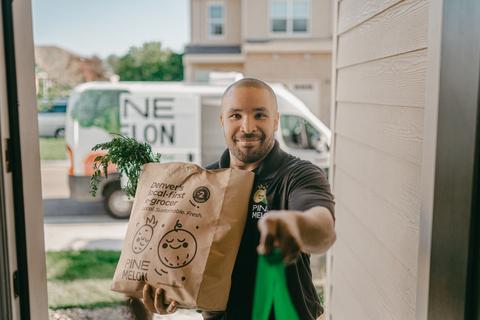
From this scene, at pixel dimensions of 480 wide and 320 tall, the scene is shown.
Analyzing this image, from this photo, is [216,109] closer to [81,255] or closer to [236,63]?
[81,255]

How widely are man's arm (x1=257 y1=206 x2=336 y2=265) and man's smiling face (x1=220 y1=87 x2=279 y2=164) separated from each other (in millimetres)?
364

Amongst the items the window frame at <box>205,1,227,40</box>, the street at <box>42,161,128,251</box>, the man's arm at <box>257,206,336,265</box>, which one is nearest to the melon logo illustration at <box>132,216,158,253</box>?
the man's arm at <box>257,206,336,265</box>

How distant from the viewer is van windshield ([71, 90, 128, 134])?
235 inches

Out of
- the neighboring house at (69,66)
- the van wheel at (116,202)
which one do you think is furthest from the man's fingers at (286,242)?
the neighboring house at (69,66)

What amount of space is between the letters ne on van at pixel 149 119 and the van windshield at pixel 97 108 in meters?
0.12

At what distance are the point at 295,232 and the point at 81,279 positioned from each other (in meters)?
3.56

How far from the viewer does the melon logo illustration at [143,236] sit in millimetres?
1292

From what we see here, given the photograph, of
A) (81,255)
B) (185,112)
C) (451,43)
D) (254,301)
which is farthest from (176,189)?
(185,112)

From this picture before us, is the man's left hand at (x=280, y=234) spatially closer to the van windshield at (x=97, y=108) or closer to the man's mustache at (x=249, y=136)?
the man's mustache at (x=249, y=136)

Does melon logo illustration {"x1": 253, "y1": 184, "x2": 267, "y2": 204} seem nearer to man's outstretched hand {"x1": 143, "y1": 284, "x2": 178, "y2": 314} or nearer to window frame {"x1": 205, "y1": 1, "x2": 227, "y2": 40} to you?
man's outstretched hand {"x1": 143, "y1": 284, "x2": 178, "y2": 314}

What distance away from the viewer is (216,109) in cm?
632

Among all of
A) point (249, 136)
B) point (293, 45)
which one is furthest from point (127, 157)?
point (293, 45)

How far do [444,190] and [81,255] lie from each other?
4350mm

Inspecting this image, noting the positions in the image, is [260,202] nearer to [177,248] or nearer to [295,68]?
[177,248]
